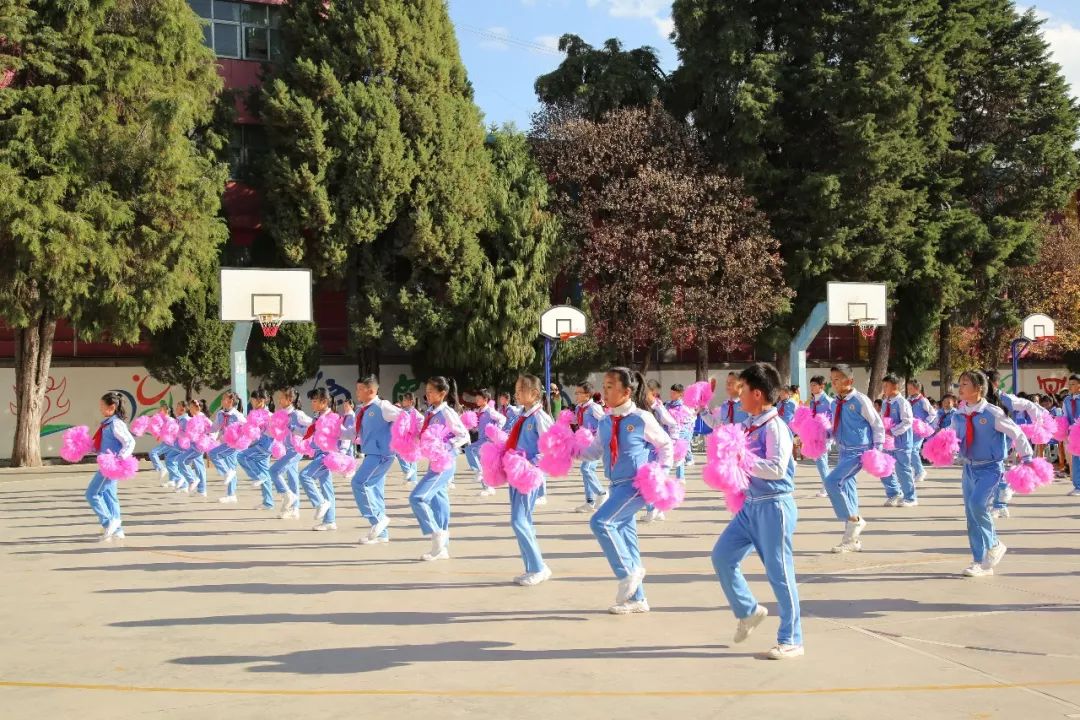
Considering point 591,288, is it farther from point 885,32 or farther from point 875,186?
point 885,32

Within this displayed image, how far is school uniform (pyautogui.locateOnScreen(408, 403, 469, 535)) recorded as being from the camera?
1055 cm

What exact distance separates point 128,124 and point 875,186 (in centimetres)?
2017

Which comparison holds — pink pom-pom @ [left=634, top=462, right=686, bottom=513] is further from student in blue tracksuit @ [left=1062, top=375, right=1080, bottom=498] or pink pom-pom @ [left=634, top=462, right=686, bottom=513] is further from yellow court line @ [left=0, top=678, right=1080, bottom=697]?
student in blue tracksuit @ [left=1062, top=375, right=1080, bottom=498]

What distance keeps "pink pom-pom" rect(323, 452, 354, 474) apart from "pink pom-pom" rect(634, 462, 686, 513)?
18.4 ft

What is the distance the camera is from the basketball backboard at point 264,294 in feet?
78.7

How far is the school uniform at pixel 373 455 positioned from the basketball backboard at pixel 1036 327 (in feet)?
67.6

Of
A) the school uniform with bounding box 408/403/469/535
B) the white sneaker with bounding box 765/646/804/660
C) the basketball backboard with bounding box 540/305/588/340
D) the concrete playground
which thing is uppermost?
the basketball backboard with bounding box 540/305/588/340

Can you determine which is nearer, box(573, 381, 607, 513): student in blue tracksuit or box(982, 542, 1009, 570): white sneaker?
box(982, 542, 1009, 570): white sneaker

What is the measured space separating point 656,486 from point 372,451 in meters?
4.74

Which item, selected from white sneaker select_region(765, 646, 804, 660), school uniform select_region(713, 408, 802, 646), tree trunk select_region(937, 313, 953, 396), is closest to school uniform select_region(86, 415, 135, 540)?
school uniform select_region(713, 408, 802, 646)

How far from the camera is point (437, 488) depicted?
10.6 m

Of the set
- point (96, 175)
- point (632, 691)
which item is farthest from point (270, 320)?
point (632, 691)

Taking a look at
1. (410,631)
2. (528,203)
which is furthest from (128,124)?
(410,631)

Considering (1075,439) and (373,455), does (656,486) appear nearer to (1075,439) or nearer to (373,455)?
(373,455)
